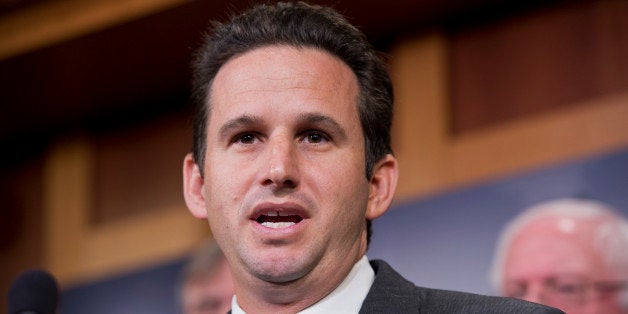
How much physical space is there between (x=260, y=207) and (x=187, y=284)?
8.18ft

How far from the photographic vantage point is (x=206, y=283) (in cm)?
425

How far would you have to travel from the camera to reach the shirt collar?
1.99 m

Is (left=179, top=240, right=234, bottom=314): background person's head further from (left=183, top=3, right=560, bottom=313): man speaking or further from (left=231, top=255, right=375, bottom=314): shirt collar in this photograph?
(left=231, top=255, right=375, bottom=314): shirt collar

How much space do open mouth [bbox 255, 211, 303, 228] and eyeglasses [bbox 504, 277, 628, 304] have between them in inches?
58.4

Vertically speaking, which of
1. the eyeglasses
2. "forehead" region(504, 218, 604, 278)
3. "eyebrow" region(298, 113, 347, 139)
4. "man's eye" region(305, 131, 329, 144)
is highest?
"eyebrow" region(298, 113, 347, 139)

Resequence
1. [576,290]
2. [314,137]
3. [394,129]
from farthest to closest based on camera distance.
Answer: [394,129], [576,290], [314,137]

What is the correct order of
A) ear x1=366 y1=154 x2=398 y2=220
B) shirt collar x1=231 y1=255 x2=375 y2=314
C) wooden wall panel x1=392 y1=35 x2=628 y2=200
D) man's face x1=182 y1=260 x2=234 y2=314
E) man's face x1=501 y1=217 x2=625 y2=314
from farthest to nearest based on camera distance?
man's face x1=182 y1=260 x2=234 y2=314, wooden wall panel x1=392 y1=35 x2=628 y2=200, man's face x1=501 y1=217 x2=625 y2=314, ear x1=366 y1=154 x2=398 y2=220, shirt collar x1=231 y1=255 x2=375 y2=314

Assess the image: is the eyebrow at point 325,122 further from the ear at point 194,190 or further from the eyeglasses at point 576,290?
the eyeglasses at point 576,290

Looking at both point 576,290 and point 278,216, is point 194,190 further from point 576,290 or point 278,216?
point 576,290

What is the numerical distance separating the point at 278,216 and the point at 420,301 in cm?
27

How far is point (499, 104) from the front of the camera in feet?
12.6

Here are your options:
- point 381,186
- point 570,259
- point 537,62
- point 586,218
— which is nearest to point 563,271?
point 570,259

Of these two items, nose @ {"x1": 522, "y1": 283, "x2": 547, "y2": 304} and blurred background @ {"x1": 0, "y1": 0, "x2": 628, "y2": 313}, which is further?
blurred background @ {"x1": 0, "y1": 0, "x2": 628, "y2": 313}

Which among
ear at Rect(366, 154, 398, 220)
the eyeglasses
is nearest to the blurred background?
the eyeglasses
